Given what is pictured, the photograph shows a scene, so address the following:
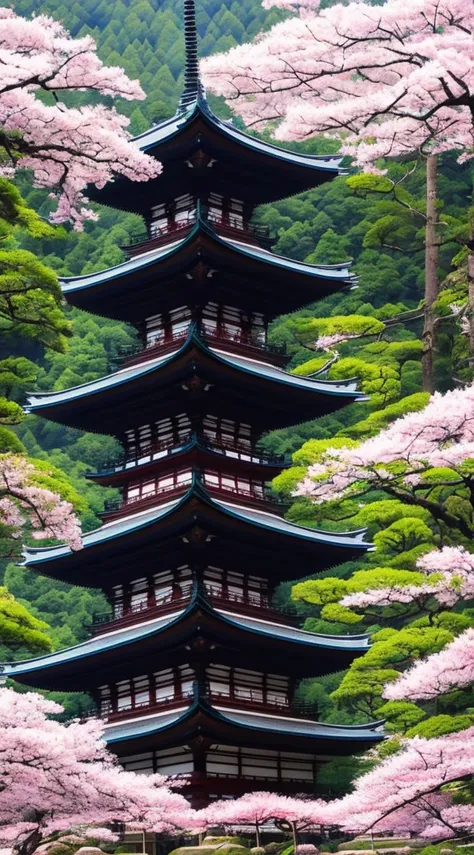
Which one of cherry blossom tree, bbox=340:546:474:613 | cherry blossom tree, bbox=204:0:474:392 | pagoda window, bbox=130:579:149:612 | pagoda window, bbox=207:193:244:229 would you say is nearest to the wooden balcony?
pagoda window, bbox=130:579:149:612

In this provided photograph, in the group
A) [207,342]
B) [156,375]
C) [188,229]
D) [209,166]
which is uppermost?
[209,166]

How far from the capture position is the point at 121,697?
101 feet

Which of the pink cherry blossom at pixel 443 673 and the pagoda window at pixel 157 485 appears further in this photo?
the pagoda window at pixel 157 485

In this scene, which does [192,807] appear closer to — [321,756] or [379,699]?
[321,756]

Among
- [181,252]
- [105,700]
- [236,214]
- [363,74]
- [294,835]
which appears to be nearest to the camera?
[363,74]

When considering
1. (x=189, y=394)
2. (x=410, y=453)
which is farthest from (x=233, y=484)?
(x=410, y=453)

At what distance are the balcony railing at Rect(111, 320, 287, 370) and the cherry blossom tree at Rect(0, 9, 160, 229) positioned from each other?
12.8 metres

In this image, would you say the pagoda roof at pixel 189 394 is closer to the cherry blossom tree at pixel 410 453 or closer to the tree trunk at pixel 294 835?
the tree trunk at pixel 294 835

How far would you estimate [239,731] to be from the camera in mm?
27594

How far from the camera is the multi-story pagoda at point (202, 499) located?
28797 millimetres

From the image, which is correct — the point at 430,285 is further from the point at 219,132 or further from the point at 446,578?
the point at 446,578

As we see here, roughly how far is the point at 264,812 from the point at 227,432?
10224 millimetres

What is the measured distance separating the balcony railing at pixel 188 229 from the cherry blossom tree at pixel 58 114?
13.9m

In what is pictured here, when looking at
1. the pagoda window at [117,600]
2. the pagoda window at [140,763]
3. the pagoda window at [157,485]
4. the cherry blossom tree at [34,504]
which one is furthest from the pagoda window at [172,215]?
the cherry blossom tree at [34,504]
